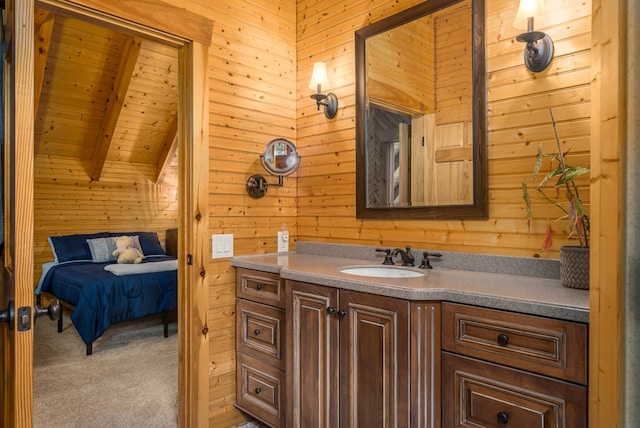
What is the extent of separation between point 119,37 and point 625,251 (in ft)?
15.8

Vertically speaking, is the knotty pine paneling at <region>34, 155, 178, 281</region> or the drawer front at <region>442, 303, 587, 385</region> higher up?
the knotty pine paneling at <region>34, 155, 178, 281</region>

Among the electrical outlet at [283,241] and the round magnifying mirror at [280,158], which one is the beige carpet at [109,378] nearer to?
the electrical outlet at [283,241]

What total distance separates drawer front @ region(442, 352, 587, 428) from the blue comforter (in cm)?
315

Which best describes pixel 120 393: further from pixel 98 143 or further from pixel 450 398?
pixel 98 143

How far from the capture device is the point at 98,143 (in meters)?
5.23

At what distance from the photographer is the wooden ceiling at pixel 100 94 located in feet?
13.1

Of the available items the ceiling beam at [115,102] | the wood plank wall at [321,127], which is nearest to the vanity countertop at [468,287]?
the wood plank wall at [321,127]

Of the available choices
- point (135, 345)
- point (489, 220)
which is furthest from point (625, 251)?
point (135, 345)

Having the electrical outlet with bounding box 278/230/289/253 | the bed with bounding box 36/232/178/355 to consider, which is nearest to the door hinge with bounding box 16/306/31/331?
the electrical outlet with bounding box 278/230/289/253

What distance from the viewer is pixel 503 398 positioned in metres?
1.23

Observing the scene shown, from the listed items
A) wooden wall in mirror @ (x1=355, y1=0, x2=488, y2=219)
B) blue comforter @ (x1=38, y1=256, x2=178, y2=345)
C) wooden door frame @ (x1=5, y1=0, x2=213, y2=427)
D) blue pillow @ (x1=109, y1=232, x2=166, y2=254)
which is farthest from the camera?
blue pillow @ (x1=109, y1=232, x2=166, y2=254)

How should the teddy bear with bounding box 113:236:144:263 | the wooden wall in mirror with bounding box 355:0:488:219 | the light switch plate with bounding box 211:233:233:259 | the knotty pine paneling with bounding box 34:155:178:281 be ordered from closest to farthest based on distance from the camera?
the wooden wall in mirror with bounding box 355:0:488:219 → the light switch plate with bounding box 211:233:233:259 → the teddy bear with bounding box 113:236:144:263 → the knotty pine paneling with bounding box 34:155:178:281

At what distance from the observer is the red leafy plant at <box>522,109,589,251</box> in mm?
1375

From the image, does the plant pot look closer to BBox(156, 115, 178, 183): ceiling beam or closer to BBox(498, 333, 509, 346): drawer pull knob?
BBox(498, 333, 509, 346): drawer pull knob
